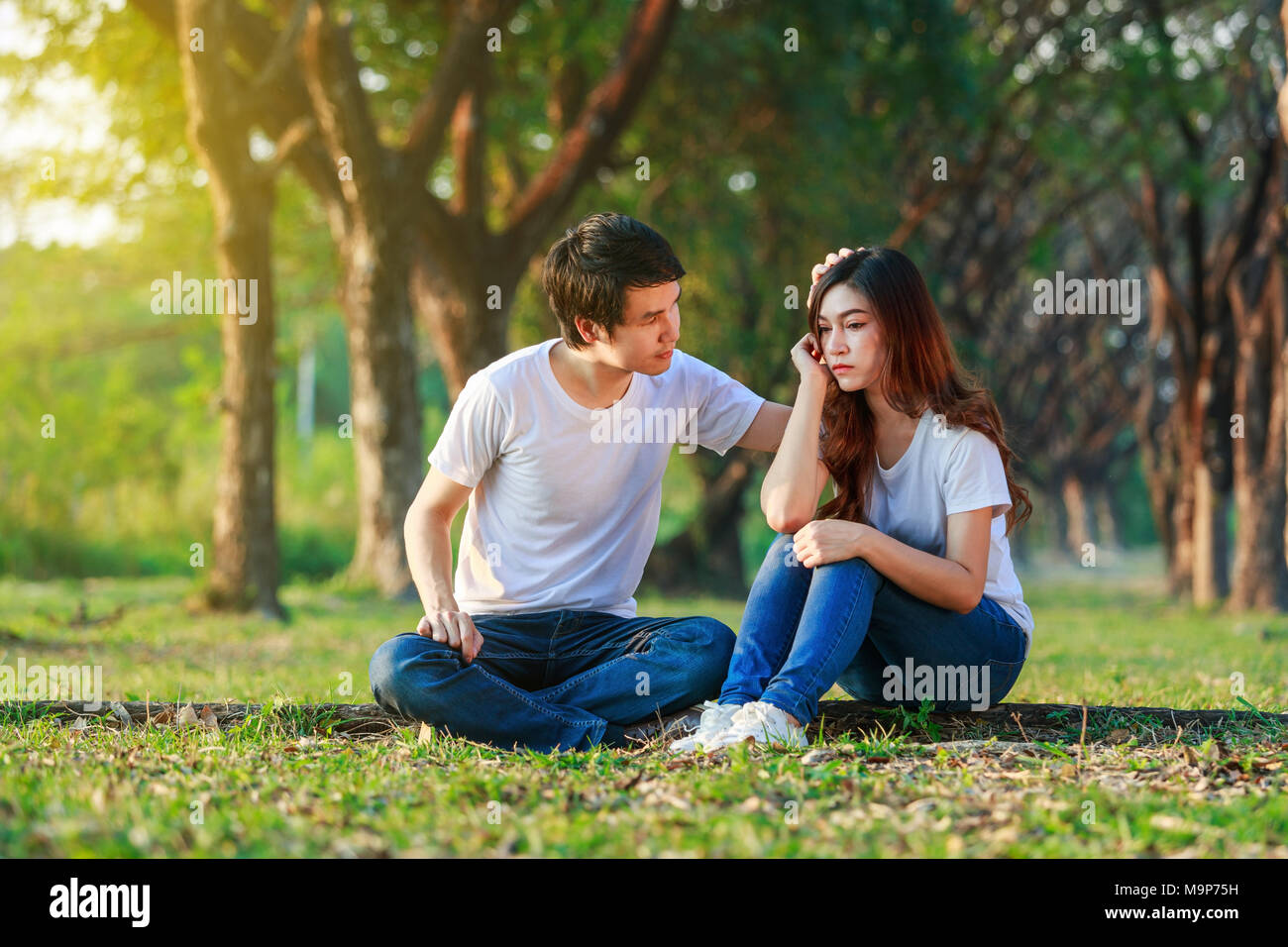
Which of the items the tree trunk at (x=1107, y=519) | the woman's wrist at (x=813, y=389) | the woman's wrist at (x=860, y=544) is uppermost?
the woman's wrist at (x=813, y=389)

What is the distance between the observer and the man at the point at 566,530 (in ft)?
14.0

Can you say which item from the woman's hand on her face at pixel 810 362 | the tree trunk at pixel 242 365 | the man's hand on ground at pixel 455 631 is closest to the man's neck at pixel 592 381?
the woman's hand on her face at pixel 810 362

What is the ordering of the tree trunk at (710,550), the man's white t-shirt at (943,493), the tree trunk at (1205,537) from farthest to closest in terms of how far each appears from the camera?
1. the tree trunk at (710,550)
2. the tree trunk at (1205,537)
3. the man's white t-shirt at (943,493)

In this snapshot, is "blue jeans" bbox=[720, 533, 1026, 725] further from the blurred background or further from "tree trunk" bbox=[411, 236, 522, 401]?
"tree trunk" bbox=[411, 236, 522, 401]

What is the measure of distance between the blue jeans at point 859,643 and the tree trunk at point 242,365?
741 centimetres

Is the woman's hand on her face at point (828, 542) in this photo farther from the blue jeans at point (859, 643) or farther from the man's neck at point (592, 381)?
the man's neck at point (592, 381)

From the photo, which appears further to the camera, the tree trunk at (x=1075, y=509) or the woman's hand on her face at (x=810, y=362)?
the tree trunk at (x=1075, y=509)

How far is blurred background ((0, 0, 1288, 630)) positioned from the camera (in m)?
11.0

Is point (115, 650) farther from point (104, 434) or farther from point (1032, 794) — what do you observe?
point (104, 434)

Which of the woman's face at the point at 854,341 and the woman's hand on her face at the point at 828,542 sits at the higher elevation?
the woman's face at the point at 854,341

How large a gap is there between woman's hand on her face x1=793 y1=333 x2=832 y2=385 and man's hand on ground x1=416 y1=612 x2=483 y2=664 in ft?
4.81

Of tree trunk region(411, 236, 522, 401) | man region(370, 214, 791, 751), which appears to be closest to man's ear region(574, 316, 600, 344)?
man region(370, 214, 791, 751)

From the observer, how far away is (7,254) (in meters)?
25.1
